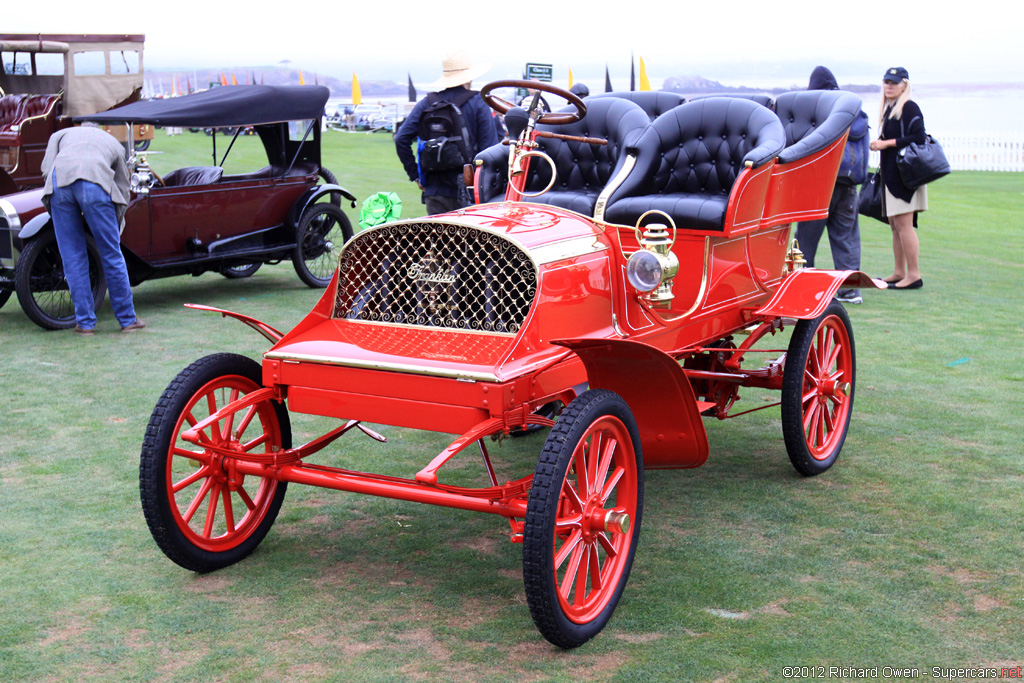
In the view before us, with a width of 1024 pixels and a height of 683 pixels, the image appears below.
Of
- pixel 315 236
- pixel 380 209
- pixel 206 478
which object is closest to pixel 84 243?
pixel 315 236

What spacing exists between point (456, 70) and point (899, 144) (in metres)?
4.26

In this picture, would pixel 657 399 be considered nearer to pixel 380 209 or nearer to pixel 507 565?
pixel 507 565

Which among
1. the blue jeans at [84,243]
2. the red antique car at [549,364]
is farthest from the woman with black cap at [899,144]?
the blue jeans at [84,243]

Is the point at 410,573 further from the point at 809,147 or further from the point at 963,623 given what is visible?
the point at 809,147

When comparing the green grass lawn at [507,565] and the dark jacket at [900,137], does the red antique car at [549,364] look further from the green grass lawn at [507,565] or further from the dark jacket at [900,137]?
the dark jacket at [900,137]

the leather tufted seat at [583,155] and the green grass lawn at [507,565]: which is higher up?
the leather tufted seat at [583,155]

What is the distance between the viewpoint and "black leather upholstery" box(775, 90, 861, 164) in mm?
5156

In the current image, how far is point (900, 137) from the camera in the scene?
902cm

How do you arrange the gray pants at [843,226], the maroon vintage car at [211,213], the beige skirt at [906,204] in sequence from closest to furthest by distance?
the maroon vintage car at [211,213] < the gray pants at [843,226] < the beige skirt at [906,204]

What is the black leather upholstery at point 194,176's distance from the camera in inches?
358

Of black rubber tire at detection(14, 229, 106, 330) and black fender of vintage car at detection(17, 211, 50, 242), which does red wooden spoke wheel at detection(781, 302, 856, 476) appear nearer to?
black rubber tire at detection(14, 229, 106, 330)

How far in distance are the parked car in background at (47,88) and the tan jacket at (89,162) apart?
14.1 ft

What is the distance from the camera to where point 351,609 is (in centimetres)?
341

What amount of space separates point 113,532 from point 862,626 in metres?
2.87
